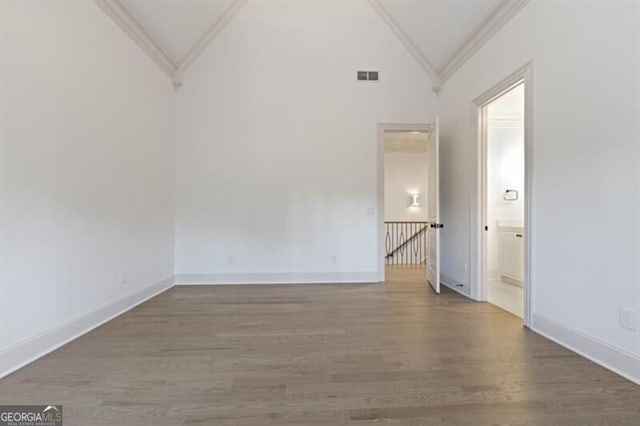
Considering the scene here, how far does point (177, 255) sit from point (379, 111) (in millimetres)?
3856

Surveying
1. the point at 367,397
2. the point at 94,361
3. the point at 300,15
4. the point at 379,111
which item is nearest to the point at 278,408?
the point at 367,397

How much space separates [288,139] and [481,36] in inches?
111

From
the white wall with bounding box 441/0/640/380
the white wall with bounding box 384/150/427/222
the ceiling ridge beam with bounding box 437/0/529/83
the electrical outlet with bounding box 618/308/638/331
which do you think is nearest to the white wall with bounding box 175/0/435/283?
the ceiling ridge beam with bounding box 437/0/529/83

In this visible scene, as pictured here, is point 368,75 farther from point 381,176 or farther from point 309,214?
point 309,214

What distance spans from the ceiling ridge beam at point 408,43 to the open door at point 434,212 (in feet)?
3.45

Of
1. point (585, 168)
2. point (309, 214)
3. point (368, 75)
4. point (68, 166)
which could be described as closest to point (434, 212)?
point (309, 214)

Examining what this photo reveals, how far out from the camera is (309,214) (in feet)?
16.3

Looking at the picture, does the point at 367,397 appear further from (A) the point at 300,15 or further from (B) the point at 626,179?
(A) the point at 300,15

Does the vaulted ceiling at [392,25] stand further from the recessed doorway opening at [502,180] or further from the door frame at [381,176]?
the recessed doorway opening at [502,180]

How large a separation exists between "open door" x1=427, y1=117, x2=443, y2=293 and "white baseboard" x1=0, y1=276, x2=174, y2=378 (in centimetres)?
381

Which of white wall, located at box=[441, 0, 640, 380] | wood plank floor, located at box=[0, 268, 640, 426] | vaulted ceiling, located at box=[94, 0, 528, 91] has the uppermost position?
vaulted ceiling, located at box=[94, 0, 528, 91]

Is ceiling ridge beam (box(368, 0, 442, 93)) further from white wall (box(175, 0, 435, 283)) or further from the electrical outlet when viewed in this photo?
the electrical outlet

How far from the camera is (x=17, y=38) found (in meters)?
2.15

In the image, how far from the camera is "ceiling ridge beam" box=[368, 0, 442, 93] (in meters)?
4.81
